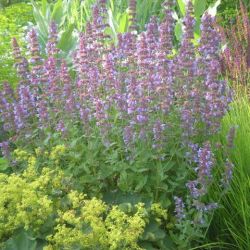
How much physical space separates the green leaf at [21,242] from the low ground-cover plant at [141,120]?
1.61ft

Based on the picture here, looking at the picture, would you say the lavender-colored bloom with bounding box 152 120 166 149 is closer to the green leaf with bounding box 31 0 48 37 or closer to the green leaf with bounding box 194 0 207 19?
the green leaf with bounding box 194 0 207 19

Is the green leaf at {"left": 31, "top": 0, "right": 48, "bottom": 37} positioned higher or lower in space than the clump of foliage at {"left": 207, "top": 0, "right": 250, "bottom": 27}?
higher

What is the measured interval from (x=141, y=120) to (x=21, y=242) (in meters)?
0.94

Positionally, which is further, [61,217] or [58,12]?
[58,12]

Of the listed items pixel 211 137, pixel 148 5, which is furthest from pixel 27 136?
pixel 148 5

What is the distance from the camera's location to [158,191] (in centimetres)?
305

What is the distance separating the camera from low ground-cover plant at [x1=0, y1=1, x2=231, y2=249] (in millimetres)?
2922

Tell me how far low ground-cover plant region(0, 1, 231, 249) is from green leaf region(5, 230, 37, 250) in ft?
1.61

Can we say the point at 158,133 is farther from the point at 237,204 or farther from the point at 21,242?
the point at 21,242

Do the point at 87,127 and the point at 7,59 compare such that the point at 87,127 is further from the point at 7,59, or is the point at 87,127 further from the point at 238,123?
the point at 7,59

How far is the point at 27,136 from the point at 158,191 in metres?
0.92

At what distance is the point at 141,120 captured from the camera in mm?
2902

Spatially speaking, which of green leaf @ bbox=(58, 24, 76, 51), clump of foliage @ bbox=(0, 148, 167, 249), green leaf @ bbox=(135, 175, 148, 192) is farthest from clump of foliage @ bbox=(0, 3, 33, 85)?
green leaf @ bbox=(135, 175, 148, 192)

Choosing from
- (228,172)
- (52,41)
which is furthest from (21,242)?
(52,41)
